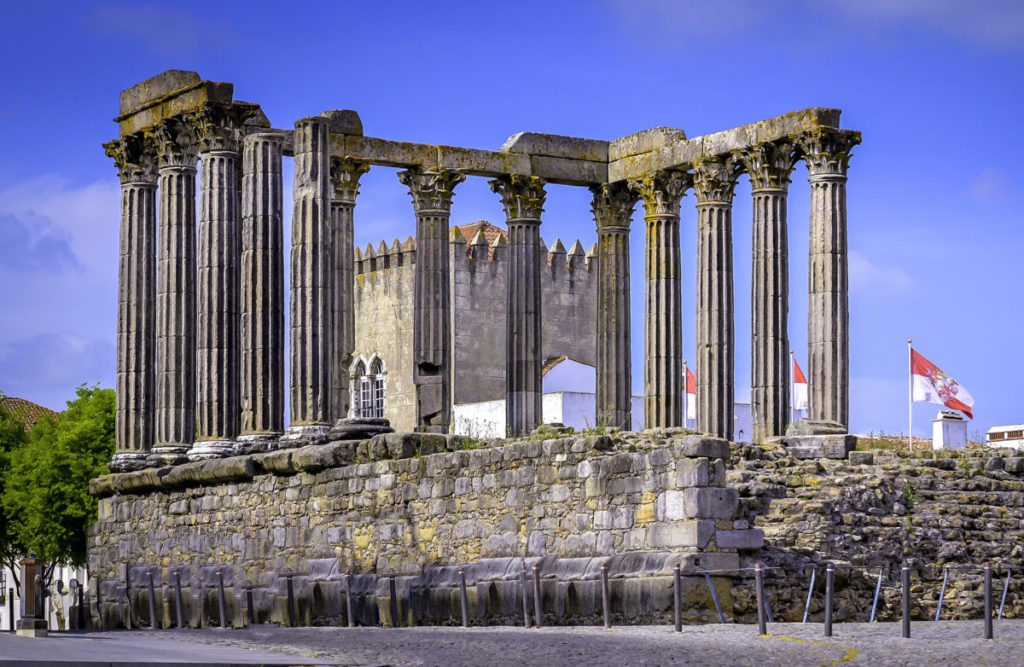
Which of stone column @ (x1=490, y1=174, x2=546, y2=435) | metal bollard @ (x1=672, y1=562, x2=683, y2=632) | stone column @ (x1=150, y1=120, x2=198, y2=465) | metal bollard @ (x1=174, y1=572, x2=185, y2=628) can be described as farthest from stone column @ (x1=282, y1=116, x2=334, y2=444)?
metal bollard @ (x1=672, y1=562, x2=683, y2=632)

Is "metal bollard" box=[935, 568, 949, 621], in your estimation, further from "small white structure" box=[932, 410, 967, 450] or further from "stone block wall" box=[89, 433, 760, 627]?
"small white structure" box=[932, 410, 967, 450]

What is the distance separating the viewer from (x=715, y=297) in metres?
37.2

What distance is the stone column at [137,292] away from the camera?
37.1 m

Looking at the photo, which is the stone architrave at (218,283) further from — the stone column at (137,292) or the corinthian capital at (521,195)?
the corinthian capital at (521,195)

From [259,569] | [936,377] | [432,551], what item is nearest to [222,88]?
[259,569]

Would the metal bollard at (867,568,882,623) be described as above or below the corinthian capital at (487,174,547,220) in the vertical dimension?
below

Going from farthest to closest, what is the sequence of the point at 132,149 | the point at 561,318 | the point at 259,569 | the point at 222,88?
the point at 561,318
the point at 132,149
the point at 222,88
the point at 259,569

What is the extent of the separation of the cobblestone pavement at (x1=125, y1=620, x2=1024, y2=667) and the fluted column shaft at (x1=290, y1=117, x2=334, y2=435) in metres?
9.35

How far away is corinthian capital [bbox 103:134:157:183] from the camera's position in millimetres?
37188

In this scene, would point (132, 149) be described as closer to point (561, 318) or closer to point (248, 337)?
point (248, 337)

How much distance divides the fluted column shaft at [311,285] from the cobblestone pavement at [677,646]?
9.35 meters

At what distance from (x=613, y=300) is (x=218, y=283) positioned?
28.9 feet

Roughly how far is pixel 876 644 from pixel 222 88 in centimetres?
1871

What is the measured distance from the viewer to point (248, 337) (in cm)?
3394
